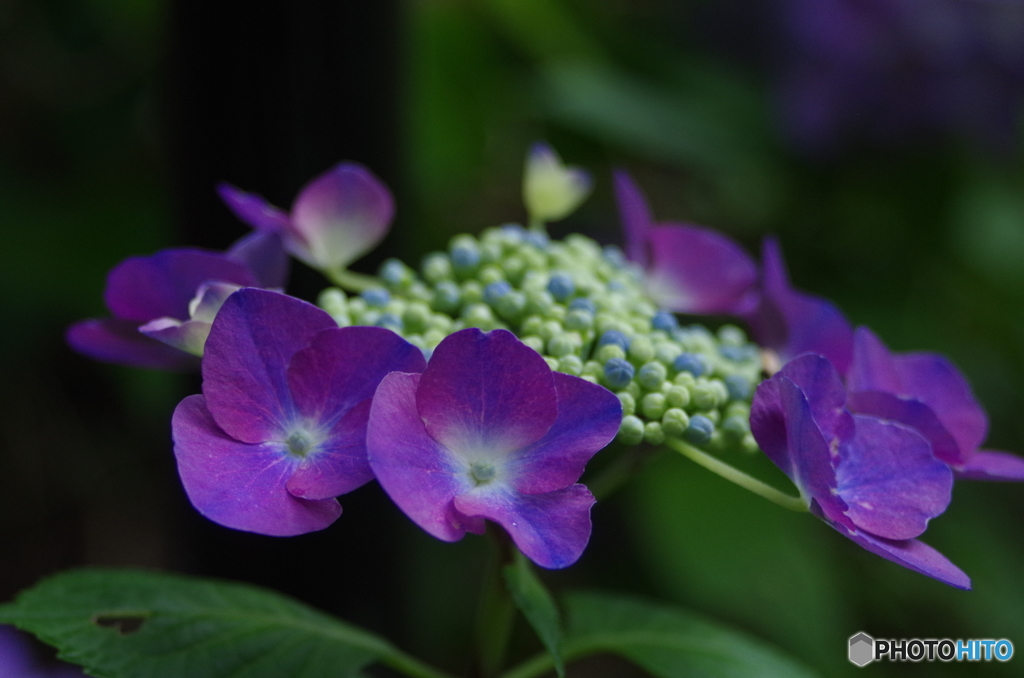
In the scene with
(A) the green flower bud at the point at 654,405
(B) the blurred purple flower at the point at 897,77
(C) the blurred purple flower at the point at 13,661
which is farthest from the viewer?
(B) the blurred purple flower at the point at 897,77

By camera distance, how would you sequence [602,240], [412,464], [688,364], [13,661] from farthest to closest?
[602,240], [13,661], [688,364], [412,464]

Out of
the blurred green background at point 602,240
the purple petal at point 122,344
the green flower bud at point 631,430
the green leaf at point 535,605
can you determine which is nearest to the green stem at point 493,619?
the green leaf at point 535,605

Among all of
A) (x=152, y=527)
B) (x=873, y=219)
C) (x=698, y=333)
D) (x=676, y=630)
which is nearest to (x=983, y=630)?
(x=873, y=219)

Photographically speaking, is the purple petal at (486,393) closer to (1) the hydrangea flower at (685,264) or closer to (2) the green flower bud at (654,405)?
(2) the green flower bud at (654,405)

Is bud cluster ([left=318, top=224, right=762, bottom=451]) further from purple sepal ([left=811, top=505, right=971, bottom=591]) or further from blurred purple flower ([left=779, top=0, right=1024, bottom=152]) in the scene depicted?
blurred purple flower ([left=779, top=0, right=1024, bottom=152])

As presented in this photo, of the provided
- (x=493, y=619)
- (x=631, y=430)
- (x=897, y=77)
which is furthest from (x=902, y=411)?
(x=897, y=77)

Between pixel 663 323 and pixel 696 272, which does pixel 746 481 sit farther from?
pixel 696 272

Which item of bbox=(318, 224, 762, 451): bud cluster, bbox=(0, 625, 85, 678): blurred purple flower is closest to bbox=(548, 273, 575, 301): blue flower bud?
bbox=(318, 224, 762, 451): bud cluster

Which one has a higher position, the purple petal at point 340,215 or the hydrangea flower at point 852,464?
the purple petal at point 340,215
